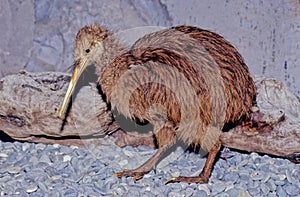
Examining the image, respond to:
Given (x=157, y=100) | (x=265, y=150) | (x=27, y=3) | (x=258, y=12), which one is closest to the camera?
(x=157, y=100)

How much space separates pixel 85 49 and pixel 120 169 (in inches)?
18.8

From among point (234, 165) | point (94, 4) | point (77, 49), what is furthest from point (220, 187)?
point (94, 4)

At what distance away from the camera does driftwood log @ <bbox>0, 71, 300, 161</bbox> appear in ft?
8.31

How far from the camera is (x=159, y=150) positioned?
2.54 metres

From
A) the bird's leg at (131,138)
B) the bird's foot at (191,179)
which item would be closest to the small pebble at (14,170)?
the bird's leg at (131,138)

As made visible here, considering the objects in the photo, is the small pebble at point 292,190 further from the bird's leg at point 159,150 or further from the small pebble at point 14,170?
the small pebble at point 14,170

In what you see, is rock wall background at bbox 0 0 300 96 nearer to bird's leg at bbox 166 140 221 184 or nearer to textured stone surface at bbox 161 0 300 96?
textured stone surface at bbox 161 0 300 96

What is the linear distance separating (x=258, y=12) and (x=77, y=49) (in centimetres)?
84

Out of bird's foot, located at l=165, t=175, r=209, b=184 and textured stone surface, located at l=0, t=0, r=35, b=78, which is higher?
textured stone surface, located at l=0, t=0, r=35, b=78

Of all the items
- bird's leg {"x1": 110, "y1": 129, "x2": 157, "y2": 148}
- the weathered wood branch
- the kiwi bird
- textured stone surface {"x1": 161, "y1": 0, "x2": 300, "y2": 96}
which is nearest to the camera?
the kiwi bird

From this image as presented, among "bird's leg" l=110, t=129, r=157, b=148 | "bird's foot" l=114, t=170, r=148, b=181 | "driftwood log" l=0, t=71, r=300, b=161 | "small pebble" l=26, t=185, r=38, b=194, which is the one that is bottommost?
"bird's foot" l=114, t=170, r=148, b=181

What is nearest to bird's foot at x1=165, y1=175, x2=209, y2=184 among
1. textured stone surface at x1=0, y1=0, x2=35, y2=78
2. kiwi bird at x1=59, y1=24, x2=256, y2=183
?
kiwi bird at x1=59, y1=24, x2=256, y2=183

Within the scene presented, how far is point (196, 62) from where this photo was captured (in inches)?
93.1

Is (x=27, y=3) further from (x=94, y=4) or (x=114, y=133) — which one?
(x=114, y=133)
